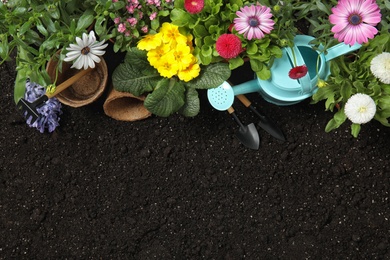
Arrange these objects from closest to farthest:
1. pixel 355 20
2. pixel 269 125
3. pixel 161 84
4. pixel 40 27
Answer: pixel 355 20 < pixel 40 27 < pixel 161 84 < pixel 269 125

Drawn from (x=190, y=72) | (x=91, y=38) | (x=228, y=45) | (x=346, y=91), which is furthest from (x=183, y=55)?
(x=346, y=91)

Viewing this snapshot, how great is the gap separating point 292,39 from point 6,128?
3.54ft

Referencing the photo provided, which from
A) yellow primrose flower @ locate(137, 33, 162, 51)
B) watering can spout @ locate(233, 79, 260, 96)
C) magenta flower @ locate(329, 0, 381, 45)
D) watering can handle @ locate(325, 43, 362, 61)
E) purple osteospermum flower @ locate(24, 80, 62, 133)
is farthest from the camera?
purple osteospermum flower @ locate(24, 80, 62, 133)

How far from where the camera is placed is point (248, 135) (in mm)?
1940

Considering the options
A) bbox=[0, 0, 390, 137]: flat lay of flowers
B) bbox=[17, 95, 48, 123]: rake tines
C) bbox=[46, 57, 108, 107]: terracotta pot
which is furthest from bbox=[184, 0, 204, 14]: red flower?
bbox=[17, 95, 48, 123]: rake tines

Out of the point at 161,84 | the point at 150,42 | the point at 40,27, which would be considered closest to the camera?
the point at 40,27

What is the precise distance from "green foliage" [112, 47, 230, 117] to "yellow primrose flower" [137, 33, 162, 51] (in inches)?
2.2

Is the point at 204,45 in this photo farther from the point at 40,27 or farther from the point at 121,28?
the point at 40,27

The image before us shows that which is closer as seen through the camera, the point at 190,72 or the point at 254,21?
the point at 254,21

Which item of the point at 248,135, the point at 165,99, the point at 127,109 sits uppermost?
the point at 165,99

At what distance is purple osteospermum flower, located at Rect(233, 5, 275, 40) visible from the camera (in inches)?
61.1

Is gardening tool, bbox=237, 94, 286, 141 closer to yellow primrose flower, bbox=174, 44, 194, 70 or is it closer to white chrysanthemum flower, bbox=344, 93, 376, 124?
yellow primrose flower, bbox=174, 44, 194, 70

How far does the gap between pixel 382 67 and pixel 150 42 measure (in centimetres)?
67

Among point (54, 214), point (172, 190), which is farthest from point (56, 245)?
point (172, 190)
